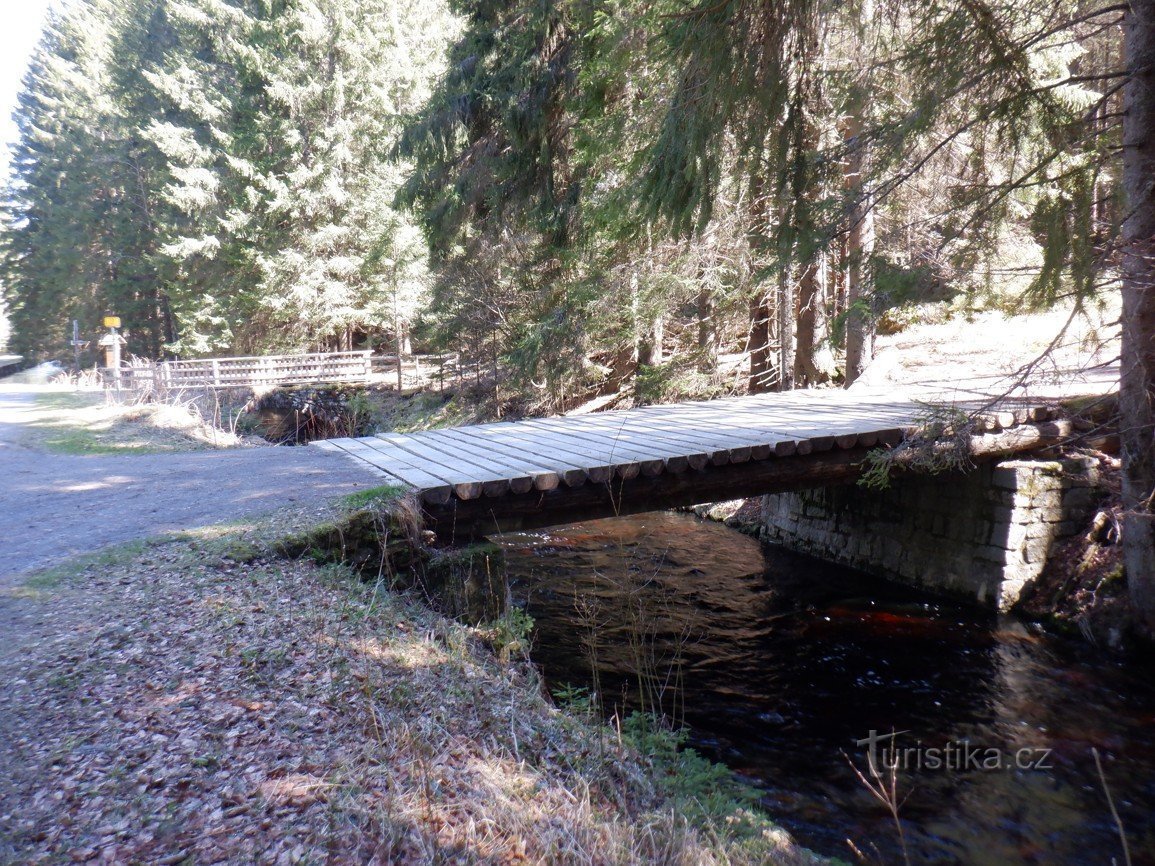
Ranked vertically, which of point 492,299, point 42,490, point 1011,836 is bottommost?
point 1011,836

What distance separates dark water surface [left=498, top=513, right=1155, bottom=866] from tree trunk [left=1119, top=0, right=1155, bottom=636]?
1.07 m

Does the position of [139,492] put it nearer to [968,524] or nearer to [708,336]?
[968,524]

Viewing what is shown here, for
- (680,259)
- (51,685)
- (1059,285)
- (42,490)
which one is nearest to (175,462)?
(42,490)

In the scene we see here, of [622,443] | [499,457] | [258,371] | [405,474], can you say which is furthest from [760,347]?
[258,371]

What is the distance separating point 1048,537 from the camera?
7.56 meters

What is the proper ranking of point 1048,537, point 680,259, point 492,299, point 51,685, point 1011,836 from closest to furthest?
1. point 51,685
2. point 1011,836
3. point 1048,537
4. point 680,259
5. point 492,299

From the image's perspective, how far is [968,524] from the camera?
7918mm

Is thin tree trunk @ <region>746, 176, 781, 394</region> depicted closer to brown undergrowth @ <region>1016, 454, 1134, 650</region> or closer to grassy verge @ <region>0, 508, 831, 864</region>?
brown undergrowth @ <region>1016, 454, 1134, 650</region>

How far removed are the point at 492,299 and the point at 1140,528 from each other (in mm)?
11557

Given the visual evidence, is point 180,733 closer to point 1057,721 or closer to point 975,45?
point 1057,721

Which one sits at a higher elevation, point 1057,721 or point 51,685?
point 51,685

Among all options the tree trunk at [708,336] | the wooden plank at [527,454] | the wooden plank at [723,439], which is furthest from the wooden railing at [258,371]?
the wooden plank at [723,439]

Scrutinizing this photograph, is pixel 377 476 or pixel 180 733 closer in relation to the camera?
pixel 180 733

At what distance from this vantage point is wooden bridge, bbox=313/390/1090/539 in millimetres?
5566
